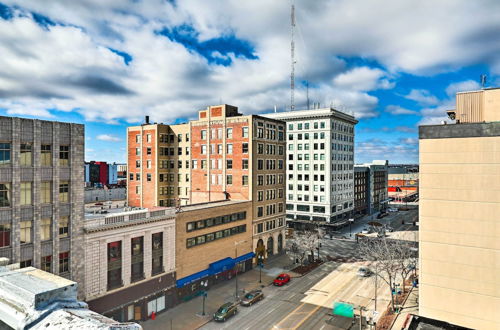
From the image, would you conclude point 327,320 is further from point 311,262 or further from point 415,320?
point 311,262

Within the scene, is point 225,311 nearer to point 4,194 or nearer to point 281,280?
point 281,280

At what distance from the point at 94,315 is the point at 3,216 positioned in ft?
81.7

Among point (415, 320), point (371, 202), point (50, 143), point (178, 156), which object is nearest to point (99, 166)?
point (178, 156)

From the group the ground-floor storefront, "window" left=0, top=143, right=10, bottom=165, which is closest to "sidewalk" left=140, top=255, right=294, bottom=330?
the ground-floor storefront

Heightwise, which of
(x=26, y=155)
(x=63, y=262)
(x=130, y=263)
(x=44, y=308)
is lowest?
(x=130, y=263)

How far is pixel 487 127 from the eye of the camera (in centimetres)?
2695

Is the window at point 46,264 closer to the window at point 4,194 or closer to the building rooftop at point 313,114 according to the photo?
the window at point 4,194

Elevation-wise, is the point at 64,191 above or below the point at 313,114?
below

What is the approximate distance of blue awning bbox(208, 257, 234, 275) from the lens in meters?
48.0

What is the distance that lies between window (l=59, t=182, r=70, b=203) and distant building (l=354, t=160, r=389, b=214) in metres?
89.7

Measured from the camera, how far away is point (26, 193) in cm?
2902

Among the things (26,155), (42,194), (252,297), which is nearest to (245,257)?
(252,297)

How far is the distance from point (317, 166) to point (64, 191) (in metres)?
67.5

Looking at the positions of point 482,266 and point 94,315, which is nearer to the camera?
point 94,315
